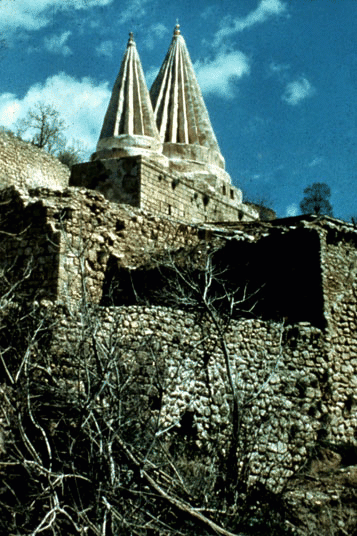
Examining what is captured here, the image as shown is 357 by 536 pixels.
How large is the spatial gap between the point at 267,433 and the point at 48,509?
3598 millimetres

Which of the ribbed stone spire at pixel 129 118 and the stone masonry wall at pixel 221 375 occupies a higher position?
the ribbed stone spire at pixel 129 118

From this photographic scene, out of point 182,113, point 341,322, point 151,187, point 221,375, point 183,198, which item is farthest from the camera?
point 182,113

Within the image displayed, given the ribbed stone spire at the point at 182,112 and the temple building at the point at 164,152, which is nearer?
the temple building at the point at 164,152

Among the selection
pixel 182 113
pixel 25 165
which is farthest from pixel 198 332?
pixel 25 165

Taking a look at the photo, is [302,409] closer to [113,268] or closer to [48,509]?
[113,268]

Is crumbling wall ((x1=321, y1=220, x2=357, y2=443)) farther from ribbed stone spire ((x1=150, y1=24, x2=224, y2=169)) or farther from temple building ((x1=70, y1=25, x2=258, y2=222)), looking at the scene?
ribbed stone spire ((x1=150, y1=24, x2=224, y2=169))

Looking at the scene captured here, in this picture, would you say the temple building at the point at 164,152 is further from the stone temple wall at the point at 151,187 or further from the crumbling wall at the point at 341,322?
the crumbling wall at the point at 341,322

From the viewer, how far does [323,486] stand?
8.91 m

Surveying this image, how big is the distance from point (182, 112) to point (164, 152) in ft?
6.73

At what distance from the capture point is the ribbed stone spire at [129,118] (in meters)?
18.6

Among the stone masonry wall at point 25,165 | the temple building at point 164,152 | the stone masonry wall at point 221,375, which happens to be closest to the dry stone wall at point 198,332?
the stone masonry wall at point 221,375

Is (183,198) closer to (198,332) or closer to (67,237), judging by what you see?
(67,237)

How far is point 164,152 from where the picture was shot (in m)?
20.1

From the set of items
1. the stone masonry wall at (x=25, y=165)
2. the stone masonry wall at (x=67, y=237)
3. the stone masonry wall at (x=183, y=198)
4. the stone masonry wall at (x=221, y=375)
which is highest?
the stone masonry wall at (x=25, y=165)
